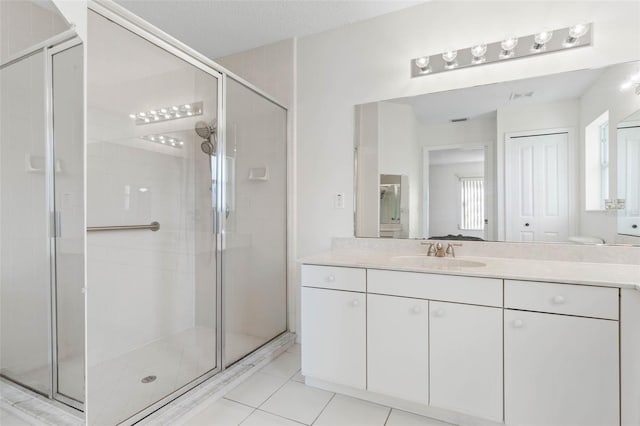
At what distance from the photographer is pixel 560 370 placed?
132 cm

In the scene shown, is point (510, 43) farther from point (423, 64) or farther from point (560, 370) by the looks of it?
point (560, 370)

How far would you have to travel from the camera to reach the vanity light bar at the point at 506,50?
5.62 ft

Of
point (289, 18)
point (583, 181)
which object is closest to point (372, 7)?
point (289, 18)

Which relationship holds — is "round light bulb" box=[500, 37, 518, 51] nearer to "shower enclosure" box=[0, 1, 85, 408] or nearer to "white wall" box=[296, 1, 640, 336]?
"white wall" box=[296, 1, 640, 336]

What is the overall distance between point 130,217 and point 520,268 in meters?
2.24

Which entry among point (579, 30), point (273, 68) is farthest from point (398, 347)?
point (273, 68)

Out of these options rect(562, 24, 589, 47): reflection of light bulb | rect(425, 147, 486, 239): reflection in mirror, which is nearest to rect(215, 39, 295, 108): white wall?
rect(425, 147, 486, 239): reflection in mirror

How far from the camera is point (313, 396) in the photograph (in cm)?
179

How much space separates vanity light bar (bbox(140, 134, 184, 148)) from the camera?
6.48 ft

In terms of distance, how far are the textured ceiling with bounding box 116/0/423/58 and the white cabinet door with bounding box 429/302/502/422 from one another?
1994 millimetres

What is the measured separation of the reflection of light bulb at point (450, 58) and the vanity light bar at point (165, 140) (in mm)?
1786

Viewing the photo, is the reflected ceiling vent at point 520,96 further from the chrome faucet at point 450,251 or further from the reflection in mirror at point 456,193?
the chrome faucet at point 450,251

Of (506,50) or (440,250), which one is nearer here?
(506,50)

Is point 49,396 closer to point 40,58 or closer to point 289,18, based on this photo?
point 40,58
